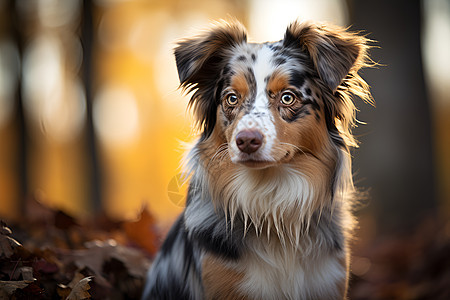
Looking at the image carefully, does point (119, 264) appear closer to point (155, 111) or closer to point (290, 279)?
point (290, 279)

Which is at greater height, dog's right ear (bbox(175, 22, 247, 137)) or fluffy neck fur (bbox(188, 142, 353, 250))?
dog's right ear (bbox(175, 22, 247, 137))

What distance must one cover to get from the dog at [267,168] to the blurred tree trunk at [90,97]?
989 cm

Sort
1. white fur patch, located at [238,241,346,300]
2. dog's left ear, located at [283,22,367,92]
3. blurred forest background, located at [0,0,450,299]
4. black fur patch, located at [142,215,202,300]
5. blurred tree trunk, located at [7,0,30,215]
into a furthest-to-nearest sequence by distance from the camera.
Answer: blurred tree trunk, located at [7,0,30,215] → blurred forest background, located at [0,0,450,299] → black fur patch, located at [142,215,202,300] → dog's left ear, located at [283,22,367,92] → white fur patch, located at [238,241,346,300]

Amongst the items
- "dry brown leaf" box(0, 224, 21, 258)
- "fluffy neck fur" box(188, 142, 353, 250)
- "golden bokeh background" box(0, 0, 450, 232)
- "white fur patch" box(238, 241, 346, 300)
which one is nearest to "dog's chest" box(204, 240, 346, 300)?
"white fur patch" box(238, 241, 346, 300)

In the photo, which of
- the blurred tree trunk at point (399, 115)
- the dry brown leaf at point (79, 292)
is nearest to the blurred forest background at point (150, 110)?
the blurred tree trunk at point (399, 115)

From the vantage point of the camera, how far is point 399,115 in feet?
28.2

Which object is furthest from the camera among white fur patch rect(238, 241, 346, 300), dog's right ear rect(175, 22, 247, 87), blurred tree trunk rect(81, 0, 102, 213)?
blurred tree trunk rect(81, 0, 102, 213)

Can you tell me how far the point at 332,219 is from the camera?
3.46 meters

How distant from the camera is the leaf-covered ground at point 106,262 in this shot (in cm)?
296

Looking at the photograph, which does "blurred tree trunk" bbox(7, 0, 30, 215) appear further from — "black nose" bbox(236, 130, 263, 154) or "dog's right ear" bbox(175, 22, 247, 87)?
"black nose" bbox(236, 130, 263, 154)

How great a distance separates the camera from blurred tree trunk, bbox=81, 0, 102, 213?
1291cm

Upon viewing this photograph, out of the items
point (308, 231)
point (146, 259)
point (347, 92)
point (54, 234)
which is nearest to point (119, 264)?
point (146, 259)

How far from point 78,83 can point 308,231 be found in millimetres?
11498

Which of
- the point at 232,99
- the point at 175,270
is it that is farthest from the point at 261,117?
the point at 175,270
